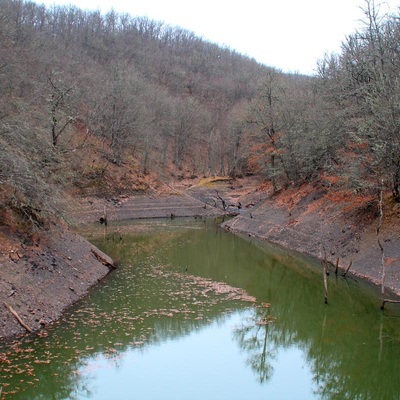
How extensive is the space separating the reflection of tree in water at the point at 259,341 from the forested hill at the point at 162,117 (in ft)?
35.1

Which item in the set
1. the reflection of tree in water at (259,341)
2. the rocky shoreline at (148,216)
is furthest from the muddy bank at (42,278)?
the reflection of tree in water at (259,341)

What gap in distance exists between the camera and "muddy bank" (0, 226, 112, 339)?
1585 centimetres

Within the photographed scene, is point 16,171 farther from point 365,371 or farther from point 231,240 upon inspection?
point 231,240

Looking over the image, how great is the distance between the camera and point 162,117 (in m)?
79.1

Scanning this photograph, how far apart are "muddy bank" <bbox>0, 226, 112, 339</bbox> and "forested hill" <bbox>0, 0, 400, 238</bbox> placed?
168 centimetres

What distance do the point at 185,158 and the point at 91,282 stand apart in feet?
233

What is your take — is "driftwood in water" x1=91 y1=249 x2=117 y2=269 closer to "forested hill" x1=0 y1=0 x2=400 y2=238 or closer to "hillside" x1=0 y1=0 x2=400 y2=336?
"hillside" x1=0 y1=0 x2=400 y2=336

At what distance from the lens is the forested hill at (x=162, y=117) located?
84.5ft

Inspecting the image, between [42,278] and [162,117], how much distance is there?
208ft

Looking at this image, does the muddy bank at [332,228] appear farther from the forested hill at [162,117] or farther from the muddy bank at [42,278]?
the muddy bank at [42,278]

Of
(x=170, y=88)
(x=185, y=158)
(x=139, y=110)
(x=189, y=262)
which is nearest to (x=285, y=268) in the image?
(x=189, y=262)

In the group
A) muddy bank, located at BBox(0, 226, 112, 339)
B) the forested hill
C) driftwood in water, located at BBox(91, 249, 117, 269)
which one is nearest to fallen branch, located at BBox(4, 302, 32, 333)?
muddy bank, located at BBox(0, 226, 112, 339)

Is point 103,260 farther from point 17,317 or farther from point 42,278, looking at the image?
point 17,317

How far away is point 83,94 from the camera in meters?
66.9
